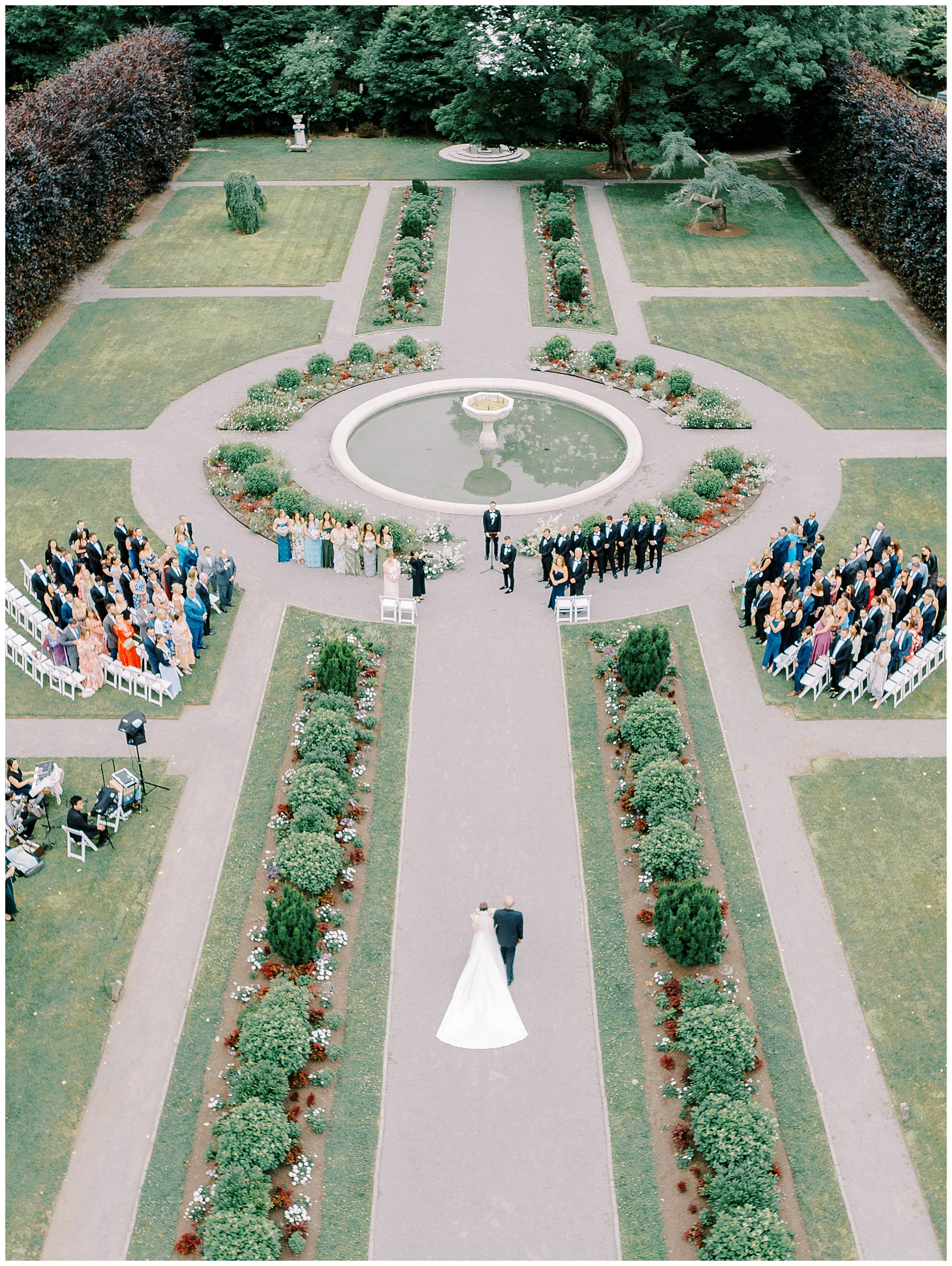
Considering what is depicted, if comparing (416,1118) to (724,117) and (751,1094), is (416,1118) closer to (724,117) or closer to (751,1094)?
(751,1094)

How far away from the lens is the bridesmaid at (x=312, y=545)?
2539 centimetres

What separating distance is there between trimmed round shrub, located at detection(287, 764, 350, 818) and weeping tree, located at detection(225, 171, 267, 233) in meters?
30.0

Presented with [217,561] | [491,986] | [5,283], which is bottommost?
[491,986]

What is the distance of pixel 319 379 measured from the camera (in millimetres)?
33219

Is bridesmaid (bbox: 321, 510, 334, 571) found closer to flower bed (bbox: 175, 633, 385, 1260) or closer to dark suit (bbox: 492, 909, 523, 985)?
flower bed (bbox: 175, 633, 385, 1260)

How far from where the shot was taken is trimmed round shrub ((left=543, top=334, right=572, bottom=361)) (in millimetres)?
33812

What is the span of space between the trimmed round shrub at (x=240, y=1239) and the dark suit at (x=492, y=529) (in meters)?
14.6

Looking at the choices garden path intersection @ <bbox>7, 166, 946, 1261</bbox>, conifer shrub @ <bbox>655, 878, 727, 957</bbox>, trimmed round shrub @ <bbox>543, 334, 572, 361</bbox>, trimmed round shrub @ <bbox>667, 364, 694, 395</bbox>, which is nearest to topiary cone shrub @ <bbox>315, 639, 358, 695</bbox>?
garden path intersection @ <bbox>7, 166, 946, 1261</bbox>

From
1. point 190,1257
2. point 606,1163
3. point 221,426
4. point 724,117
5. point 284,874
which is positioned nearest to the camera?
point 190,1257

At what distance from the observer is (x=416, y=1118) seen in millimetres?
15008

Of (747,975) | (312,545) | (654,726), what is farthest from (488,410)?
(747,975)

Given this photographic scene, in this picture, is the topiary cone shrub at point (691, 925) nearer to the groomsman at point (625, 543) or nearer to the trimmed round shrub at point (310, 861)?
the trimmed round shrub at point (310, 861)

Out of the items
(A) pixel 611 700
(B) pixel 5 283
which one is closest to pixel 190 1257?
(A) pixel 611 700

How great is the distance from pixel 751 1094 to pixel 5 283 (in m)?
30.1
